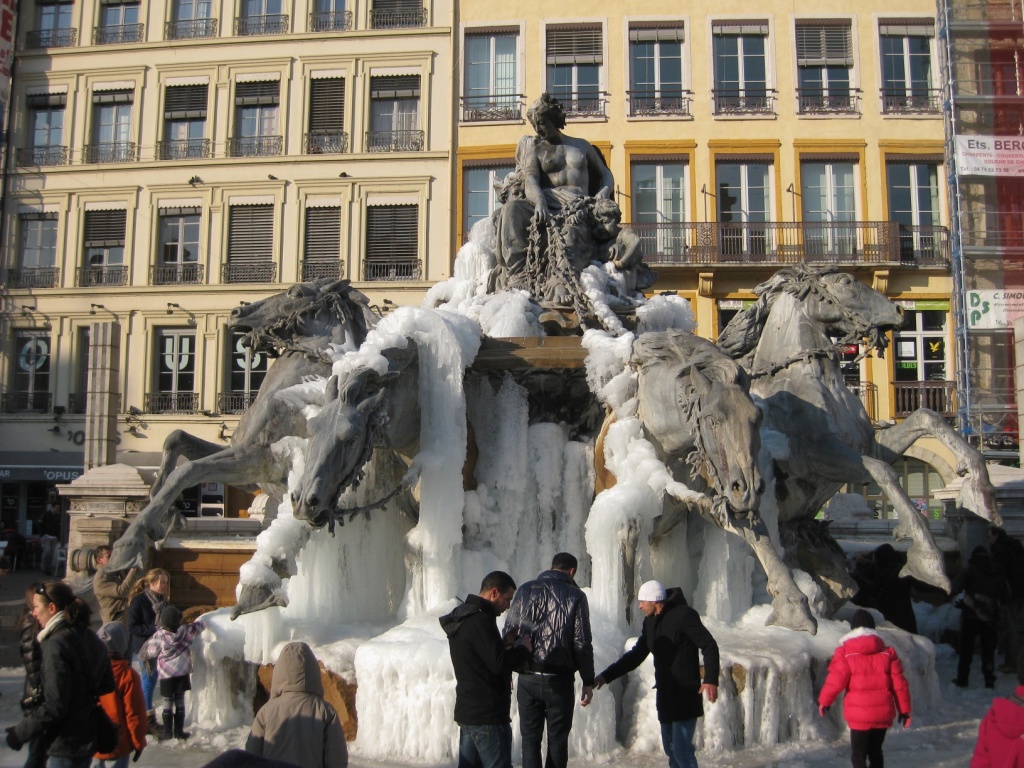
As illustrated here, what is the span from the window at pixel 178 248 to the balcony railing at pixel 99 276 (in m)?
1.29

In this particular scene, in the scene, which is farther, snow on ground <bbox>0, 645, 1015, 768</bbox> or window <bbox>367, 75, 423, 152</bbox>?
window <bbox>367, 75, 423, 152</bbox>

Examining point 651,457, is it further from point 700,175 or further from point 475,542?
point 700,175

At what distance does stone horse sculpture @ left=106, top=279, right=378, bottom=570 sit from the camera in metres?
8.48

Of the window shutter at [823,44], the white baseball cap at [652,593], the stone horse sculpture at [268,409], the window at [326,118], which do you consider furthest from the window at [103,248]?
the white baseball cap at [652,593]

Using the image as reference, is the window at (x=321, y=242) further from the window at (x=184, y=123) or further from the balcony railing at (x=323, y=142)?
the window at (x=184, y=123)

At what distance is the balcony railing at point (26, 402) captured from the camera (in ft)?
105

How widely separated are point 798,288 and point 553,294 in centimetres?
222

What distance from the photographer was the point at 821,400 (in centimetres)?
891

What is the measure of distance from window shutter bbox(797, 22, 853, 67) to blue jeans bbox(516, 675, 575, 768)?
2852cm

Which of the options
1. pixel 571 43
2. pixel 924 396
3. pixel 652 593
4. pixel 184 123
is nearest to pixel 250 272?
pixel 184 123

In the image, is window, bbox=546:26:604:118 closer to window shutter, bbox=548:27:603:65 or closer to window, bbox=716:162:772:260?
window shutter, bbox=548:27:603:65

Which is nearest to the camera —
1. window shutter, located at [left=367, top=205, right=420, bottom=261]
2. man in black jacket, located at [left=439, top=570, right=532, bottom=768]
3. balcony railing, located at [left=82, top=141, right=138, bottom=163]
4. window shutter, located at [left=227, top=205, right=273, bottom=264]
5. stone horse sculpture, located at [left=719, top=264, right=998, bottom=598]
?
man in black jacket, located at [left=439, top=570, right=532, bottom=768]

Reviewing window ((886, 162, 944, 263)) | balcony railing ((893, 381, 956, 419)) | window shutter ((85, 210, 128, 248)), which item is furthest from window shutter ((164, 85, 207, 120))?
balcony railing ((893, 381, 956, 419))

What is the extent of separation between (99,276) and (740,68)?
19.9 m
